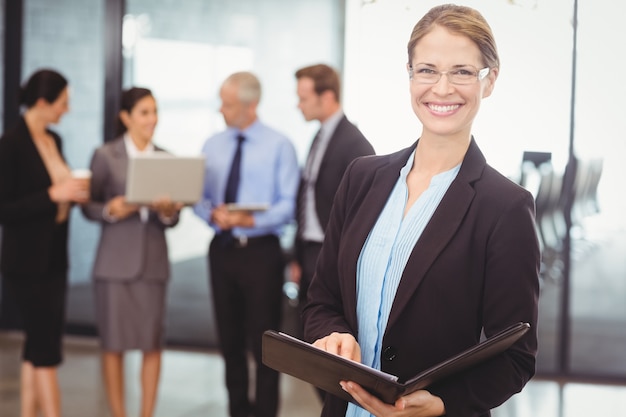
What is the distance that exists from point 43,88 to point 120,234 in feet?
2.42

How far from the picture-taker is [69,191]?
3713 mm

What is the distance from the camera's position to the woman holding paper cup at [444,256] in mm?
1532

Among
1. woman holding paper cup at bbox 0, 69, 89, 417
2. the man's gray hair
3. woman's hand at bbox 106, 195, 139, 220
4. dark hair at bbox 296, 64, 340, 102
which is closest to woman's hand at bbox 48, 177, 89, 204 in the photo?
woman holding paper cup at bbox 0, 69, 89, 417

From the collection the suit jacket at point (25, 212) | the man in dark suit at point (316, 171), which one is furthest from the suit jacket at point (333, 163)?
the suit jacket at point (25, 212)

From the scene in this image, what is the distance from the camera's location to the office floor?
4.50 metres

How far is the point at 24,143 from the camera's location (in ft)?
12.2

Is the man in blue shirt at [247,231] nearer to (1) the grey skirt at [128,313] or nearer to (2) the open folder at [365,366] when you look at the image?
(1) the grey skirt at [128,313]

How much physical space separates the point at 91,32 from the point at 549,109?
4.30 metres

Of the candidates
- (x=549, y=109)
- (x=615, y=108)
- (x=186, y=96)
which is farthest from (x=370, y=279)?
(x=186, y=96)

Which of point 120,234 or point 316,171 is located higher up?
point 316,171

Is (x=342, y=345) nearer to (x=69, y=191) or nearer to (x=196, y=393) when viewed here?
(x=69, y=191)

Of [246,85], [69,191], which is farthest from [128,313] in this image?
[246,85]

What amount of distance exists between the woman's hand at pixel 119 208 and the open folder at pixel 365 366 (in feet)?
7.95

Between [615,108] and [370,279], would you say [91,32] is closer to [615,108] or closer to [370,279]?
[615,108]
